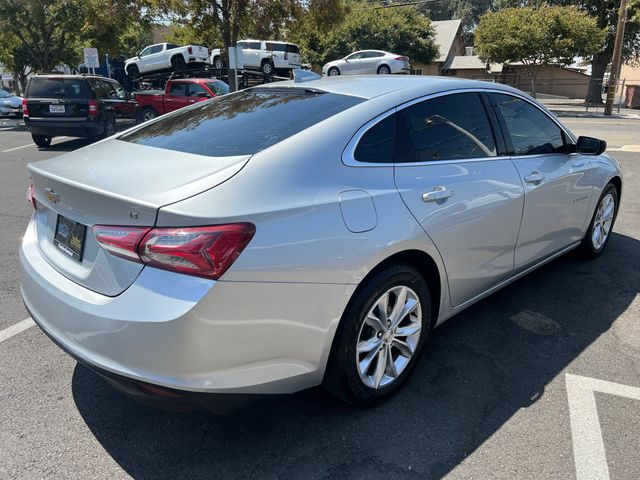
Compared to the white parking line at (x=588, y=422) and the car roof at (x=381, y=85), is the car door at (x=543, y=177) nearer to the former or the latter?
the car roof at (x=381, y=85)

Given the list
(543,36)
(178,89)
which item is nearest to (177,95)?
(178,89)

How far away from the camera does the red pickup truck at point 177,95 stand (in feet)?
54.2

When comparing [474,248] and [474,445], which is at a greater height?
[474,248]

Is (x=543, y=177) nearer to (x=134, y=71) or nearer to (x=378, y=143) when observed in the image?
(x=378, y=143)

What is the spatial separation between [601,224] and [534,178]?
5.79ft

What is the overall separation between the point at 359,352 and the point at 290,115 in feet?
4.21

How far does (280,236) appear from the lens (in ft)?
7.05

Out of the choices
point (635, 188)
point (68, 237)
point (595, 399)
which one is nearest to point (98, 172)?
point (68, 237)

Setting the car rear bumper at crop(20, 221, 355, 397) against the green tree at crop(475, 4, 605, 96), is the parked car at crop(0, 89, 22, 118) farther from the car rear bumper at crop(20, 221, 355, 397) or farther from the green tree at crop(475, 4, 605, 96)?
the green tree at crop(475, 4, 605, 96)

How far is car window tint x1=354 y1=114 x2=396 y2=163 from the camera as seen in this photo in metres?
2.63

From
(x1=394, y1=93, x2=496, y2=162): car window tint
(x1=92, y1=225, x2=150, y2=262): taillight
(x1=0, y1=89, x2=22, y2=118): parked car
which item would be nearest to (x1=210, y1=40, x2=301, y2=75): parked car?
(x1=0, y1=89, x2=22, y2=118): parked car

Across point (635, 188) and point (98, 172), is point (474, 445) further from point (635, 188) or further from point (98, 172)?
point (635, 188)

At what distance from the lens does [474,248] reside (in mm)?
3156

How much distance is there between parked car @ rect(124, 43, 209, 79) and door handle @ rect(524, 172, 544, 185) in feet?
82.1
